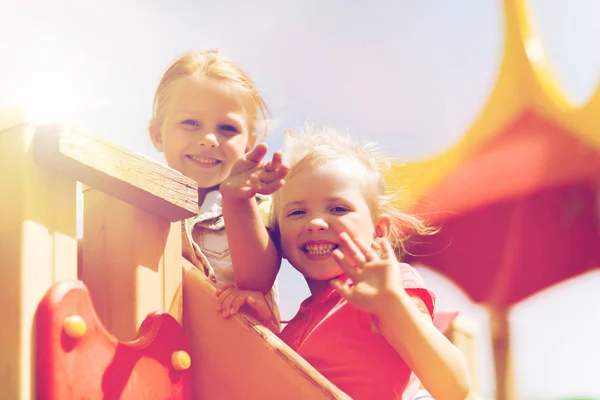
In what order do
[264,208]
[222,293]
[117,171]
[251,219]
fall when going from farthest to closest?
[264,208] → [251,219] → [222,293] → [117,171]

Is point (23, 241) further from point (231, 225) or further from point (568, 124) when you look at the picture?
point (568, 124)

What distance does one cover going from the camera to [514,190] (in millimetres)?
3674

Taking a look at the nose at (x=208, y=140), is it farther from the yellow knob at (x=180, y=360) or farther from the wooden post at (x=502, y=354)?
the wooden post at (x=502, y=354)

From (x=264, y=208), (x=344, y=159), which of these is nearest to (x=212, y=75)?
(x=264, y=208)

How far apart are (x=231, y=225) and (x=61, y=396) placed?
0.42 meters

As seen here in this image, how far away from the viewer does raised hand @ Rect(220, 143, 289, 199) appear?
1.05 metres

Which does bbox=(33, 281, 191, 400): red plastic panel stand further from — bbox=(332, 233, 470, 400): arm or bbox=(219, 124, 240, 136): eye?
bbox=(219, 124, 240, 136): eye

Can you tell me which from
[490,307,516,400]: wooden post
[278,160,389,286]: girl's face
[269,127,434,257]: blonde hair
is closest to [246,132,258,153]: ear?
[269,127,434,257]: blonde hair

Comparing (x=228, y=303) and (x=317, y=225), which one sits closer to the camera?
(x=228, y=303)

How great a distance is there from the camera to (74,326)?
87 cm

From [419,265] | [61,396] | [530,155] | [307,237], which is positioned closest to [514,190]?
[530,155]

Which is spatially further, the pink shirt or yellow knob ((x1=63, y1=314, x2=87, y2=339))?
the pink shirt

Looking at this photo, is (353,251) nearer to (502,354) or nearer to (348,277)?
(348,277)

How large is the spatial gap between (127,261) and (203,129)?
25.3 inches
